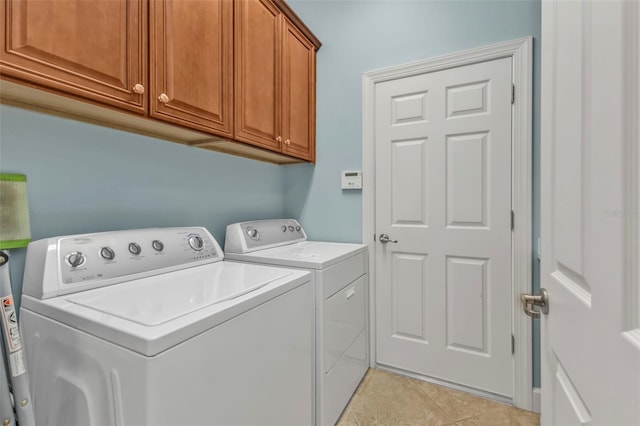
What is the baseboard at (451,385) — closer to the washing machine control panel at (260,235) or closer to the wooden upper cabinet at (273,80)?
the washing machine control panel at (260,235)

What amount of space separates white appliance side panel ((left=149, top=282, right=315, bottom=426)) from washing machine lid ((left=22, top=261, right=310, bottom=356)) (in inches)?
1.4

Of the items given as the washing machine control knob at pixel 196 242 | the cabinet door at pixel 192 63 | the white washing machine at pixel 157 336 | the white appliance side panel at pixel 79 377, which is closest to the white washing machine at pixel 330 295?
the white washing machine at pixel 157 336

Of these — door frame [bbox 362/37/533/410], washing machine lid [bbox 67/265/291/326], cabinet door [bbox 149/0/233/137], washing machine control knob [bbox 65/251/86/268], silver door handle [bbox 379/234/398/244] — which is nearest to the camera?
washing machine lid [bbox 67/265/291/326]

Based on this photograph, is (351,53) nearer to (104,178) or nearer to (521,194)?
(521,194)

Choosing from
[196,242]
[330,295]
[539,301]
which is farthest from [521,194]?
[196,242]

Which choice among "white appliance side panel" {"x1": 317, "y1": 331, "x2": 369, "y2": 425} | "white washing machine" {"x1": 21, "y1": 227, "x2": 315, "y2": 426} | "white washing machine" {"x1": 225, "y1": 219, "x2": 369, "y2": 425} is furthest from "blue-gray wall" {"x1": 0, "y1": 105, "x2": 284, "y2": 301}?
"white appliance side panel" {"x1": 317, "y1": 331, "x2": 369, "y2": 425}

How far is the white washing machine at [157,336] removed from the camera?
0.64 meters

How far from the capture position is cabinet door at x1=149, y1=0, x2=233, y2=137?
42.5 inches

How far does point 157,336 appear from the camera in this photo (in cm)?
62

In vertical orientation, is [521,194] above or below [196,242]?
above

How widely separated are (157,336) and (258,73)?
1.47 m

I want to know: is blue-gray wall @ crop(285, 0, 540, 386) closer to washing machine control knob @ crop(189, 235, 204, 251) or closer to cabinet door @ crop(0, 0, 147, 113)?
washing machine control knob @ crop(189, 235, 204, 251)
